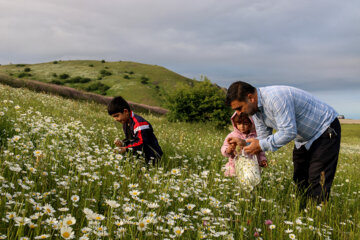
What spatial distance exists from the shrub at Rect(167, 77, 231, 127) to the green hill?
26636 millimetres

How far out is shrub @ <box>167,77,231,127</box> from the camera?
711 inches

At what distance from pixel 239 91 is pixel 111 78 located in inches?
2187

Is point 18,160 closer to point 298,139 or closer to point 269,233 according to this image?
point 269,233

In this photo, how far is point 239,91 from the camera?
383 centimetres

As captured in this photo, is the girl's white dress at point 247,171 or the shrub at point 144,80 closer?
the girl's white dress at point 247,171

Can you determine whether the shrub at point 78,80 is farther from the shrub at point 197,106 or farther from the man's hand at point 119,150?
the man's hand at point 119,150

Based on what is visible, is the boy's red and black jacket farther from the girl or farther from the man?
the man

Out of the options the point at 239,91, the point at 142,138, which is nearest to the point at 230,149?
the point at 239,91

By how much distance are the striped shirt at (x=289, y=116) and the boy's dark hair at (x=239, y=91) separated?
242mm

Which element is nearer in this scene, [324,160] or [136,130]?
[324,160]

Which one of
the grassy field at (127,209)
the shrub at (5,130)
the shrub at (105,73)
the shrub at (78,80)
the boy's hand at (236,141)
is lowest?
the grassy field at (127,209)

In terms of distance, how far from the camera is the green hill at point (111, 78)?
1914 inches

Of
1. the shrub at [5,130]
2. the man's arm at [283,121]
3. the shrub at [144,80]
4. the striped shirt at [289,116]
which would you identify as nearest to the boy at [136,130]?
the shrub at [5,130]

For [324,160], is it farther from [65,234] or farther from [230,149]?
[65,234]
